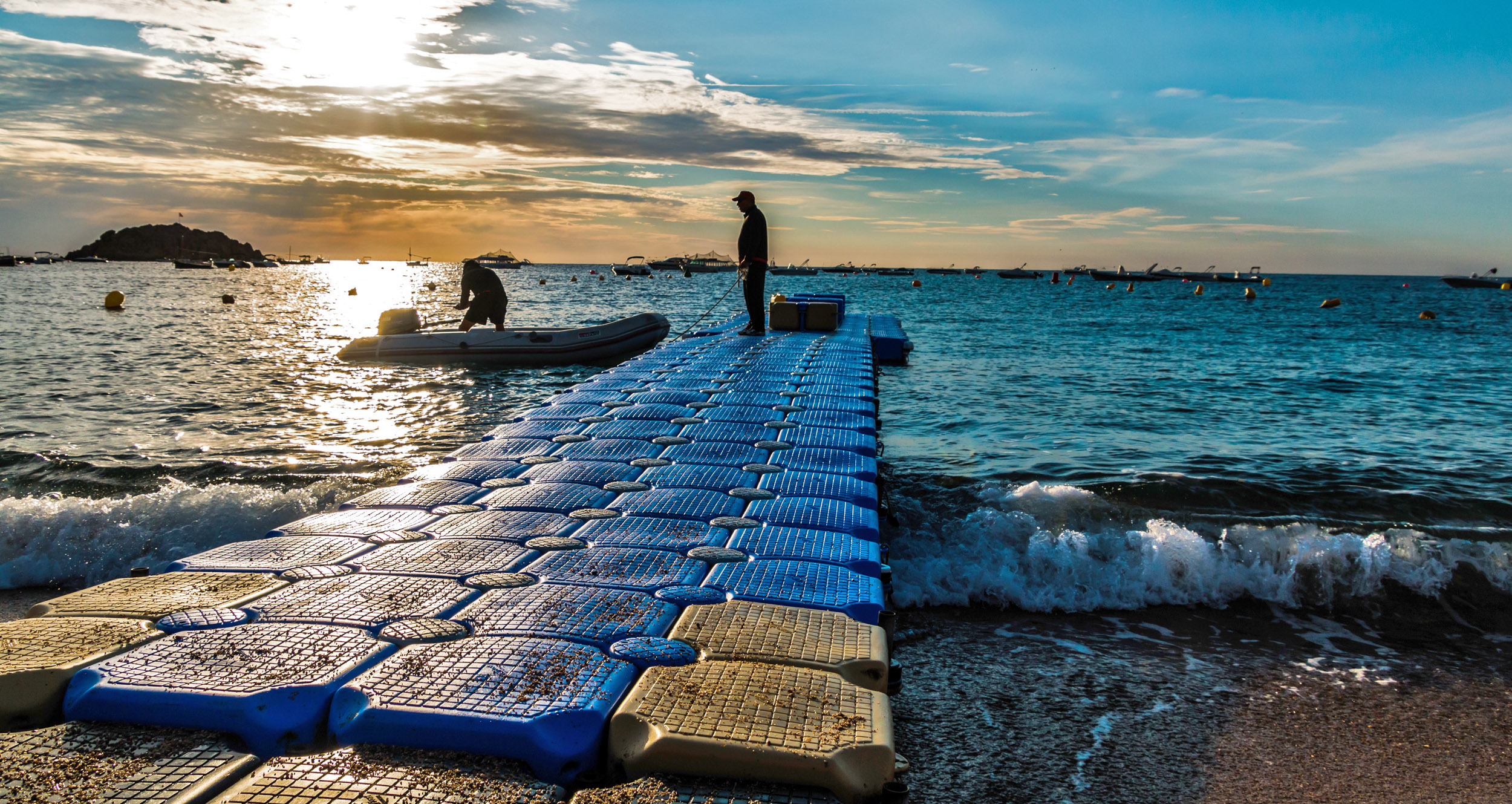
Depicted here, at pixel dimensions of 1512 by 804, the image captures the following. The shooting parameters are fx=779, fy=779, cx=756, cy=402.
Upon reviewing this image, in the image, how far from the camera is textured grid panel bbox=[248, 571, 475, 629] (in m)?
2.94

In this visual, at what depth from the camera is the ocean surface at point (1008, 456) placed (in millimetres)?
Answer: 6840

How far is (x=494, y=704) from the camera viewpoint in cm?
230

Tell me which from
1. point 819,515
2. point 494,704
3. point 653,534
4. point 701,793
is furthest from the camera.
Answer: point 819,515

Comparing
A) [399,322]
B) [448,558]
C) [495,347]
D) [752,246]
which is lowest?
[448,558]

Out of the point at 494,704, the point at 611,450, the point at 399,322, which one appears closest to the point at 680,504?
the point at 611,450

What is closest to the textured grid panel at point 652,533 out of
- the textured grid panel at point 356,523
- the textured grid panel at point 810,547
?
the textured grid panel at point 810,547

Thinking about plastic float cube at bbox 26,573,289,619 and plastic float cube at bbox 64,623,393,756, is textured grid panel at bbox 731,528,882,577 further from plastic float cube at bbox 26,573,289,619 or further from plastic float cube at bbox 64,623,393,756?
plastic float cube at bbox 26,573,289,619

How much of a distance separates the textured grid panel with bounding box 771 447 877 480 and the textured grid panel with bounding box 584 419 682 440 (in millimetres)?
1169

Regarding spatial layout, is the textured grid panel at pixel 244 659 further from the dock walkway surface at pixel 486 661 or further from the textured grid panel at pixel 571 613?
the textured grid panel at pixel 571 613

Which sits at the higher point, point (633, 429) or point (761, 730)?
point (633, 429)

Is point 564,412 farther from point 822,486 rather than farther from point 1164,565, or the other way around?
point 1164,565

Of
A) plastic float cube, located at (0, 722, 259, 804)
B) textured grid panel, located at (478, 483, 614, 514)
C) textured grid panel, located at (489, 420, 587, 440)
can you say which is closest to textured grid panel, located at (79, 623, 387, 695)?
plastic float cube, located at (0, 722, 259, 804)

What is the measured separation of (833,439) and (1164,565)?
3.16 m

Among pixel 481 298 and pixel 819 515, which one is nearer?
pixel 819 515
